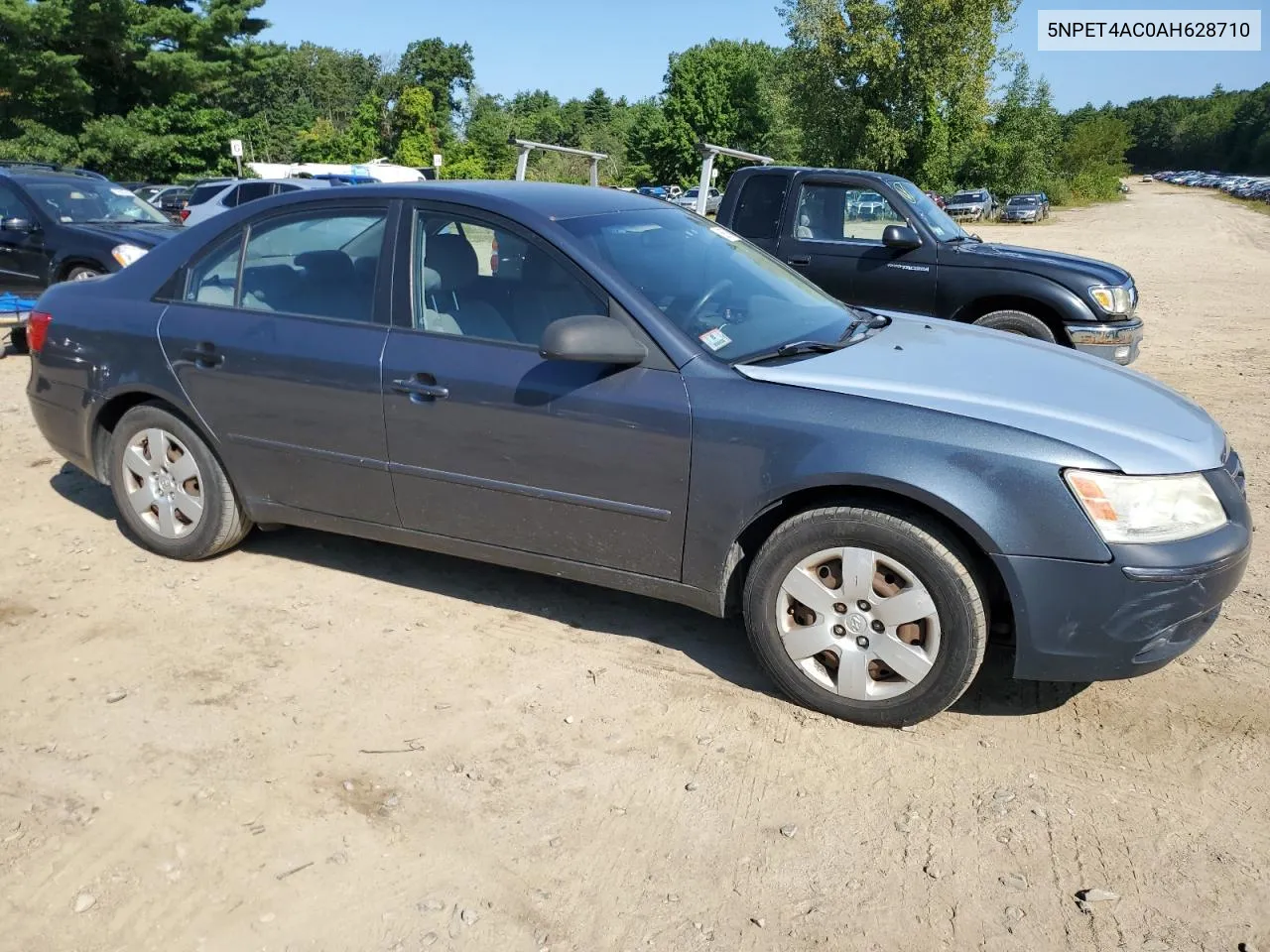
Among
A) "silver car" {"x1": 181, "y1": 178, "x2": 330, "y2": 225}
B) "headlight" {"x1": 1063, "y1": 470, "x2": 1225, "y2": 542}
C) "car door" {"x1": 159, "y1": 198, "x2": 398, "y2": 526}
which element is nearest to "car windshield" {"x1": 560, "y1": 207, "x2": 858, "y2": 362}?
"car door" {"x1": 159, "y1": 198, "x2": 398, "y2": 526}

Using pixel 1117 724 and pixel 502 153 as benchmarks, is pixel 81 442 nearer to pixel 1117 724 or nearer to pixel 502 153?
pixel 1117 724

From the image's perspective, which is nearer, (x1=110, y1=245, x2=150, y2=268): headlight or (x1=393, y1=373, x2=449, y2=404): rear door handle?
(x1=393, y1=373, x2=449, y2=404): rear door handle

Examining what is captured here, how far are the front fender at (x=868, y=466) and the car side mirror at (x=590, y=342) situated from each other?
26 centimetres

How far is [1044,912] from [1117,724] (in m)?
1.05

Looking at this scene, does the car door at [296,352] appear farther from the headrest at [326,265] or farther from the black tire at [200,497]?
the black tire at [200,497]

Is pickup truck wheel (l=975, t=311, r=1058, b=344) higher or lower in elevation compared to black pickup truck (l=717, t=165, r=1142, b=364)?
lower

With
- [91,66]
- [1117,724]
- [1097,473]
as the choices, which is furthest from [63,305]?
[91,66]

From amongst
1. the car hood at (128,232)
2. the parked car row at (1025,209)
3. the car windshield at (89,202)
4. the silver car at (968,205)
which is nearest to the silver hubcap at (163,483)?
the car hood at (128,232)

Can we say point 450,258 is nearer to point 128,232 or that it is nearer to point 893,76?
point 128,232

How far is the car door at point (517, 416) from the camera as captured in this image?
140 inches

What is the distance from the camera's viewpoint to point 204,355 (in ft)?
14.4

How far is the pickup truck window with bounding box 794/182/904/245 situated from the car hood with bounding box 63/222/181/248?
5908mm

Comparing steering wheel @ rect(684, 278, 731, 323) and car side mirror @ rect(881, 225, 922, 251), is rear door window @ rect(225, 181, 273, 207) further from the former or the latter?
steering wheel @ rect(684, 278, 731, 323)

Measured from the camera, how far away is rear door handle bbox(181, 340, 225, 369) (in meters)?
4.35
